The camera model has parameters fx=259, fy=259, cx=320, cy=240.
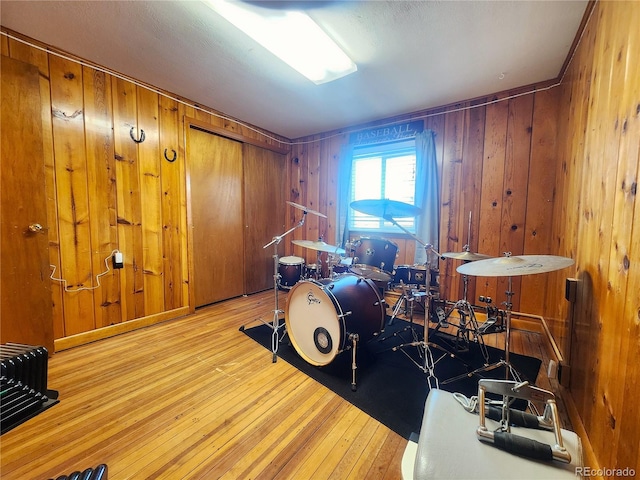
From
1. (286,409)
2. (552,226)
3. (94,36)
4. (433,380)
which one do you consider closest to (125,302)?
(286,409)

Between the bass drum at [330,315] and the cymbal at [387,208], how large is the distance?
601 millimetres

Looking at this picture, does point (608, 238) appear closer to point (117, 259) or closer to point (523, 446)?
point (523, 446)

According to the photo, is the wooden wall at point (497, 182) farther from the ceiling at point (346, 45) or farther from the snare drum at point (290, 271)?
the snare drum at point (290, 271)

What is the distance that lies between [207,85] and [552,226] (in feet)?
11.8

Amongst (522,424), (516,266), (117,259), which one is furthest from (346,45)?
(117,259)

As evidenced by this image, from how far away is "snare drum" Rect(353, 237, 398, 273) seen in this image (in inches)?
95.7

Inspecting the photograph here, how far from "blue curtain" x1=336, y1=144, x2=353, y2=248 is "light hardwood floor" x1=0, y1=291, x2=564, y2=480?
6.60ft

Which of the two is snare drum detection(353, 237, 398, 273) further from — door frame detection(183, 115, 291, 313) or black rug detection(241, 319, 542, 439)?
door frame detection(183, 115, 291, 313)

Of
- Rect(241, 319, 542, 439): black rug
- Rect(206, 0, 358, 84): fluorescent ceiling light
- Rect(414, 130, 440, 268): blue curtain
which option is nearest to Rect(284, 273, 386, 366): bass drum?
Rect(241, 319, 542, 439): black rug

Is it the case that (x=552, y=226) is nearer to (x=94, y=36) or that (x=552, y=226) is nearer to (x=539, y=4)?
(x=539, y=4)

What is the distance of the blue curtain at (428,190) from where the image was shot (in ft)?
9.87

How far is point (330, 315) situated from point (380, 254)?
0.87m

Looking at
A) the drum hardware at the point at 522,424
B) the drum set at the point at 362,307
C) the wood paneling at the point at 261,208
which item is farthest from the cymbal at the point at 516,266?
the wood paneling at the point at 261,208

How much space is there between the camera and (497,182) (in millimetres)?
2736
